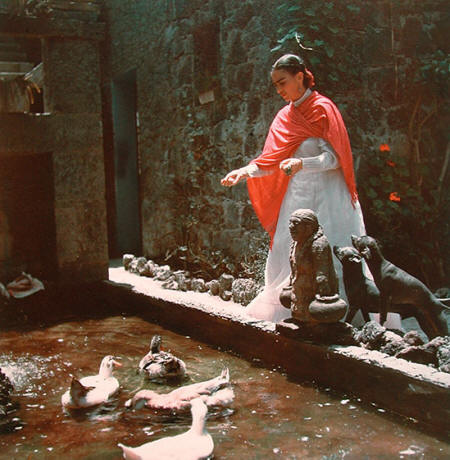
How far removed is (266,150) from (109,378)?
226 centimetres

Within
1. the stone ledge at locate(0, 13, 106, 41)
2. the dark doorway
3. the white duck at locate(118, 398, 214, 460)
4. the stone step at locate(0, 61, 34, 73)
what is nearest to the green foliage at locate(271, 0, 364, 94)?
the stone ledge at locate(0, 13, 106, 41)

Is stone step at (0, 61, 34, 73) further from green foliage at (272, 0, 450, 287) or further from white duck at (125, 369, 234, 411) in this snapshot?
white duck at (125, 369, 234, 411)

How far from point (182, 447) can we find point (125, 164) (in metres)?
8.60

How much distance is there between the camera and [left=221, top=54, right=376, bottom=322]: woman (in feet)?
16.5

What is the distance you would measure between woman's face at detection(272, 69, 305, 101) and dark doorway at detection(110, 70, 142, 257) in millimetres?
6462

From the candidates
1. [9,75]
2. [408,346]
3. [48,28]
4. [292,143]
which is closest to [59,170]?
[48,28]

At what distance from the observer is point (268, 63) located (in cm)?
741

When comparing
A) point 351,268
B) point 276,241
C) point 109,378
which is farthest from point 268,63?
point 109,378

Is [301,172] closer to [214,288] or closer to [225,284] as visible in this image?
[225,284]

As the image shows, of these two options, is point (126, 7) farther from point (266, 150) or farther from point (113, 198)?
point (266, 150)

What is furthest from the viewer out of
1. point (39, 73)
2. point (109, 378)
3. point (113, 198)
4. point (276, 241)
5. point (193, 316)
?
point (113, 198)

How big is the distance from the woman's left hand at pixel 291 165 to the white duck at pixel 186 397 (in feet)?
5.31

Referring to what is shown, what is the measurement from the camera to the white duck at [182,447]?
10.1ft

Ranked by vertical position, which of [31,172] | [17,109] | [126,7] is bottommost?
[31,172]
